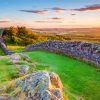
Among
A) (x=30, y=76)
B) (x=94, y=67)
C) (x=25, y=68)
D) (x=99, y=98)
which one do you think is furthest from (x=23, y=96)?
(x=94, y=67)

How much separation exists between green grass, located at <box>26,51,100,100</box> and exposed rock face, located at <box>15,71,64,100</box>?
9.53ft

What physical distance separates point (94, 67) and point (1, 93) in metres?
9.82

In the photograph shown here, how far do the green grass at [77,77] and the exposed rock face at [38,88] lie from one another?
9.53 ft

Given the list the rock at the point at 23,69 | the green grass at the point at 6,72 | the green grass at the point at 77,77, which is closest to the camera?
the green grass at the point at 77,77

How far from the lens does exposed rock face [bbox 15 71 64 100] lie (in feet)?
38.0

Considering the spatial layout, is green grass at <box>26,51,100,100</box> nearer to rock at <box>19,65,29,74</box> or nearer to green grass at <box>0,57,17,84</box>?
rock at <box>19,65,29,74</box>

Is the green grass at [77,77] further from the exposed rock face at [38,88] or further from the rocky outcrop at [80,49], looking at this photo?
the exposed rock face at [38,88]

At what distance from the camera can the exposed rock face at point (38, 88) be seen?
11.6 meters

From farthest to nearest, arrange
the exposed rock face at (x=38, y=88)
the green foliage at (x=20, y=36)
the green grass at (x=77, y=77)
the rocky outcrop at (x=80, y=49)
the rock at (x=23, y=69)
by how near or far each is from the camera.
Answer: the green foliage at (x=20, y=36) → the rocky outcrop at (x=80, y=49) → the rock at (x=23, y=69) → the green grass at (x=77, y=77) → the exposed rock face at (x=38, y=88)

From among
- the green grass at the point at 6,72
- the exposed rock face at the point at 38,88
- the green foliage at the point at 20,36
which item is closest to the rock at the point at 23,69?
the green grass at the point at 6,72

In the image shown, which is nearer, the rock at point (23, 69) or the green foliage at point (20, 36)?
the rock at point (23, 69)

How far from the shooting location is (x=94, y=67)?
69.8ft

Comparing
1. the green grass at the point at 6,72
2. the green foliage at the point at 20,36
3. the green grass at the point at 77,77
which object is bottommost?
the green foliage at the point at 20,36

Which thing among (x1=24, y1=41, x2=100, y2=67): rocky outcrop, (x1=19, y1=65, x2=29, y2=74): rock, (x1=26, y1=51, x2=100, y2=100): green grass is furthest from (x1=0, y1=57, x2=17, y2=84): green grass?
(x1=24, y1=41, x2=100, y2=67): rocky outcrop
